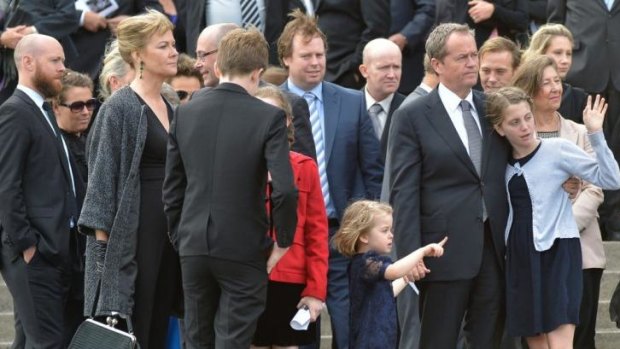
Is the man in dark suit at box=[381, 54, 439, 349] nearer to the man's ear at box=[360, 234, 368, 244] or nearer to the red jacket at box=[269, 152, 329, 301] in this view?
the man's ear at box=[360, 234, 368, 244]

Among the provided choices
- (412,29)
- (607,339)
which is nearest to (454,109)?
(607,339)

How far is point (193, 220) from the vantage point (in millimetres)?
7539

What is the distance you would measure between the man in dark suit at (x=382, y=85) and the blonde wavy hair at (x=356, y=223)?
1.96 meters

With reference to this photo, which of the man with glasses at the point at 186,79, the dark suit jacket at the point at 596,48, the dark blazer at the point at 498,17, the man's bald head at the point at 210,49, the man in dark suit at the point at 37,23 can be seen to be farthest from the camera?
the dark blazer at the point at 498,17

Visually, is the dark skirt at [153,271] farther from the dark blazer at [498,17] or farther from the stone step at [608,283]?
the dark blazer at [498,17]

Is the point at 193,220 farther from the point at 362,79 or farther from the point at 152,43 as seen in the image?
the point at 362,79

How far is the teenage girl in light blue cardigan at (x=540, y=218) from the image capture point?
340 inches

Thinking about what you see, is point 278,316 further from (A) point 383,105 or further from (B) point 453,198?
(A) point 383,105

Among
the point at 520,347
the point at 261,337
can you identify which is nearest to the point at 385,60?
the point at 520,347

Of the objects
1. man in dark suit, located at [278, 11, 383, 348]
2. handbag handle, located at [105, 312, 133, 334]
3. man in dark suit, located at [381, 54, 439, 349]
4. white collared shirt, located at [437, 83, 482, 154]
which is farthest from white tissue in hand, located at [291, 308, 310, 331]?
man in dark suit, located at [278, 11, 383, 348]

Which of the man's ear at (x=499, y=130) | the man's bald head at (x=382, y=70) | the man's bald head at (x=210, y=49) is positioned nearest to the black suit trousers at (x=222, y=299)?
the man's ear at (x=499, y=130)

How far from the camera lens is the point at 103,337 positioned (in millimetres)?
7824

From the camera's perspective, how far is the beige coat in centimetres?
954

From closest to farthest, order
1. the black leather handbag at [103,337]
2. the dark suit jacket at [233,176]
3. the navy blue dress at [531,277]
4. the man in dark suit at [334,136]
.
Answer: the dark suit jacket at [233,176] → the black leather handbag at [103,337] → the navy blue dress at [531,277] → the man in dark suit at [334,136]
